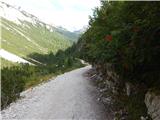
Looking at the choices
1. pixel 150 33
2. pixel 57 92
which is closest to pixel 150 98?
pixel 150 33

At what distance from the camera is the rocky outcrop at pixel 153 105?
53.6ft

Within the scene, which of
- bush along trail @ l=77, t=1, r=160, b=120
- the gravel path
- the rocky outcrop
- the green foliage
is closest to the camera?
the green foliage

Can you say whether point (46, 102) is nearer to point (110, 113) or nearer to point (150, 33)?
point (110, 113)

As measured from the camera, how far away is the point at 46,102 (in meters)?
27.8

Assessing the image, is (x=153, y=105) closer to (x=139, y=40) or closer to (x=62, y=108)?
(x=139, y=40)

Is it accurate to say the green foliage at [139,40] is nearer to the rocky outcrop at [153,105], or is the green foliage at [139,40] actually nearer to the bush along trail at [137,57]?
the bush along trail at [137,57]

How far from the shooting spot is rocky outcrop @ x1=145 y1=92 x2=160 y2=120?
16.3 meters

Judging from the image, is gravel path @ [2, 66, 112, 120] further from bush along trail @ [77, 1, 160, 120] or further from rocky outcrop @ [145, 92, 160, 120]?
rocky outcrop @ [145, 92, 160, 120]

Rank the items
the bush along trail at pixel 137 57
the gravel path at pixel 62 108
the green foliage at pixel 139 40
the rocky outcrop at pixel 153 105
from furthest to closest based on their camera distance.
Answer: the gravel path at pixel 62 108
the rocky outcrop at pixel 153 105
the bush along trail at pixel 137 57
the green foliage at pixel 139 40

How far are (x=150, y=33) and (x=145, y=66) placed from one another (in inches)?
107

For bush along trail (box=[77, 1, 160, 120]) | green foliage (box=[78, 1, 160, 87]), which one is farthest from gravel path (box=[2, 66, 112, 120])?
green foliage (box=[78, 1, 160, 87])

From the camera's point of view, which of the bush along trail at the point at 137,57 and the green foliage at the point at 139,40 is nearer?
the green foliage at the point at 139,40

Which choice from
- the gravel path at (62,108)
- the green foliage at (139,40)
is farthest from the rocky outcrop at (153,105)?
the gravel path at (62,108)

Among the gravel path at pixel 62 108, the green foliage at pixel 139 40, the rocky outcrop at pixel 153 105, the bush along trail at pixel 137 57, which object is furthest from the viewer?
the gravel path at pixel 62 108
